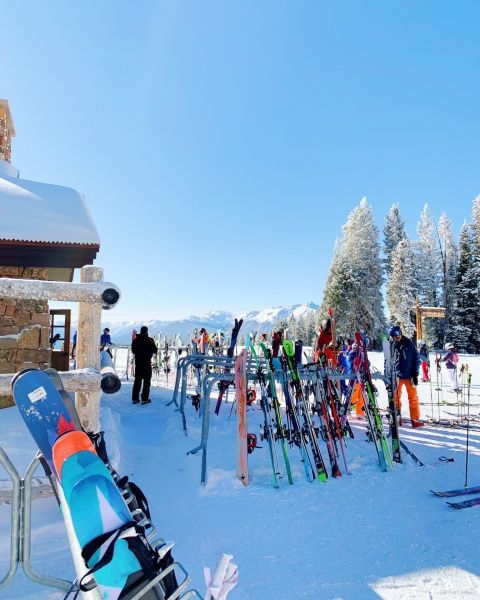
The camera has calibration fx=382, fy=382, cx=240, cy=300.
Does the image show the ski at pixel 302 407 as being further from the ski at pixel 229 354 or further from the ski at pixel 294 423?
the ski at pixel 229 354

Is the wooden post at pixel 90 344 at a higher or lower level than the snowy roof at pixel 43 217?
lower

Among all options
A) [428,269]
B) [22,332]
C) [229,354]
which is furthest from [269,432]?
[428,269]

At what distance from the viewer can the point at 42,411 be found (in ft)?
6.22

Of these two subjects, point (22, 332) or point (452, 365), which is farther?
point (452, 365)

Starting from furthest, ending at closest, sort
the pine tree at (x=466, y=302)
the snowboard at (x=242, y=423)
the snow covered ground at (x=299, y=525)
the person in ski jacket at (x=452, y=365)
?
the pine tree at (x=466, y=302) → the person in ski jacket at (x=452, y=365) → the snowboard at (x=242, y=423) → the snow covered ground at (x=299, y=525)

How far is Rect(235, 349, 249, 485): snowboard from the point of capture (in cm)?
472

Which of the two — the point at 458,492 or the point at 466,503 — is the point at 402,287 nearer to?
the point at 458,492

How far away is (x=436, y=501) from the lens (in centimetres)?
428

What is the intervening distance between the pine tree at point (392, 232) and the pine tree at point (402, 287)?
3267 mm

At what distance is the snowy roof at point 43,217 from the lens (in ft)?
20.2

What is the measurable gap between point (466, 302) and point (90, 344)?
39.8 meters

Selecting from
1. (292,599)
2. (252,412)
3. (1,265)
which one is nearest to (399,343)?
(252,412)

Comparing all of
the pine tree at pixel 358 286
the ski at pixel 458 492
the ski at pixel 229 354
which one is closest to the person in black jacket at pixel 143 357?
the ski at pixel 229 354

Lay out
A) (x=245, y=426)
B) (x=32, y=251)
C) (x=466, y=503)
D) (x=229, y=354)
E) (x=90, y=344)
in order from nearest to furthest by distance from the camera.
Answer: (x=90, y=344) < (x=466, y=503) < (x=245, y=426) < (x=32, y=251) < (x=229, y=354)
